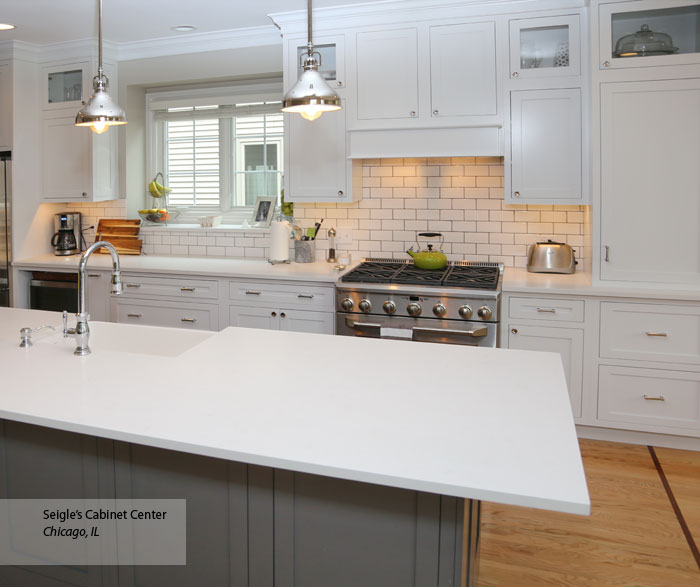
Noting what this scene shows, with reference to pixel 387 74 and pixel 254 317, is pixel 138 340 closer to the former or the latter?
pixel 254 317

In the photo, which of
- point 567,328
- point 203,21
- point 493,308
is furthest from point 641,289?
point 203,21

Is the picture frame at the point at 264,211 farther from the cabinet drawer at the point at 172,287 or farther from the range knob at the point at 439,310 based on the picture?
the range knob at the point at 439,310

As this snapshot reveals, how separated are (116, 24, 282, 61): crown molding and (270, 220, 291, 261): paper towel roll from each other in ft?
4.38

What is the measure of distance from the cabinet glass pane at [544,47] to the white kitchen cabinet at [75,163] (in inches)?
127

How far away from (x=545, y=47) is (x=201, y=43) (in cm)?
254

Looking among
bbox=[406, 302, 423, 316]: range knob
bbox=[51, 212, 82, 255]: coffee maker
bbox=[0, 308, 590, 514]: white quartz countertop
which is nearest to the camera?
bbox=[0, 308, 590, 514]: white quartz countertop

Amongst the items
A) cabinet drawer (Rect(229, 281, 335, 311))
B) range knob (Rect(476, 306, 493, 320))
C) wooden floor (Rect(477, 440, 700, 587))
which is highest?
cabinet drawer (Rect(229, 281, 335, 311))

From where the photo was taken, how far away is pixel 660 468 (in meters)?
3.49

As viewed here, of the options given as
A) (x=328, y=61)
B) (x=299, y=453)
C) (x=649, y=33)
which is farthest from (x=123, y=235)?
(x=299, y=453)

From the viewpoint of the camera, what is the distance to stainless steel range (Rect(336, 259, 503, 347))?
373cm

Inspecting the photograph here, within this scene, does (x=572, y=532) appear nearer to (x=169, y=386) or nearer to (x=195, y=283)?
(x=169, y=386)

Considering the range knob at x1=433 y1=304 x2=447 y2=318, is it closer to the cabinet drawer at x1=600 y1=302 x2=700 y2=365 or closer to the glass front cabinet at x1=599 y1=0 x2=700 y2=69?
the cabinet drawer at x1=600 y1=302 x2=700 y2=365

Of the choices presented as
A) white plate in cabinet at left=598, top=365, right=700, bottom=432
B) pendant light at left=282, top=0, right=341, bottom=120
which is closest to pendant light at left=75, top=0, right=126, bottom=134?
pendant light at left=282, top=0, right=341, bottom=120

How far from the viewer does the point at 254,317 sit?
432 centimetres
